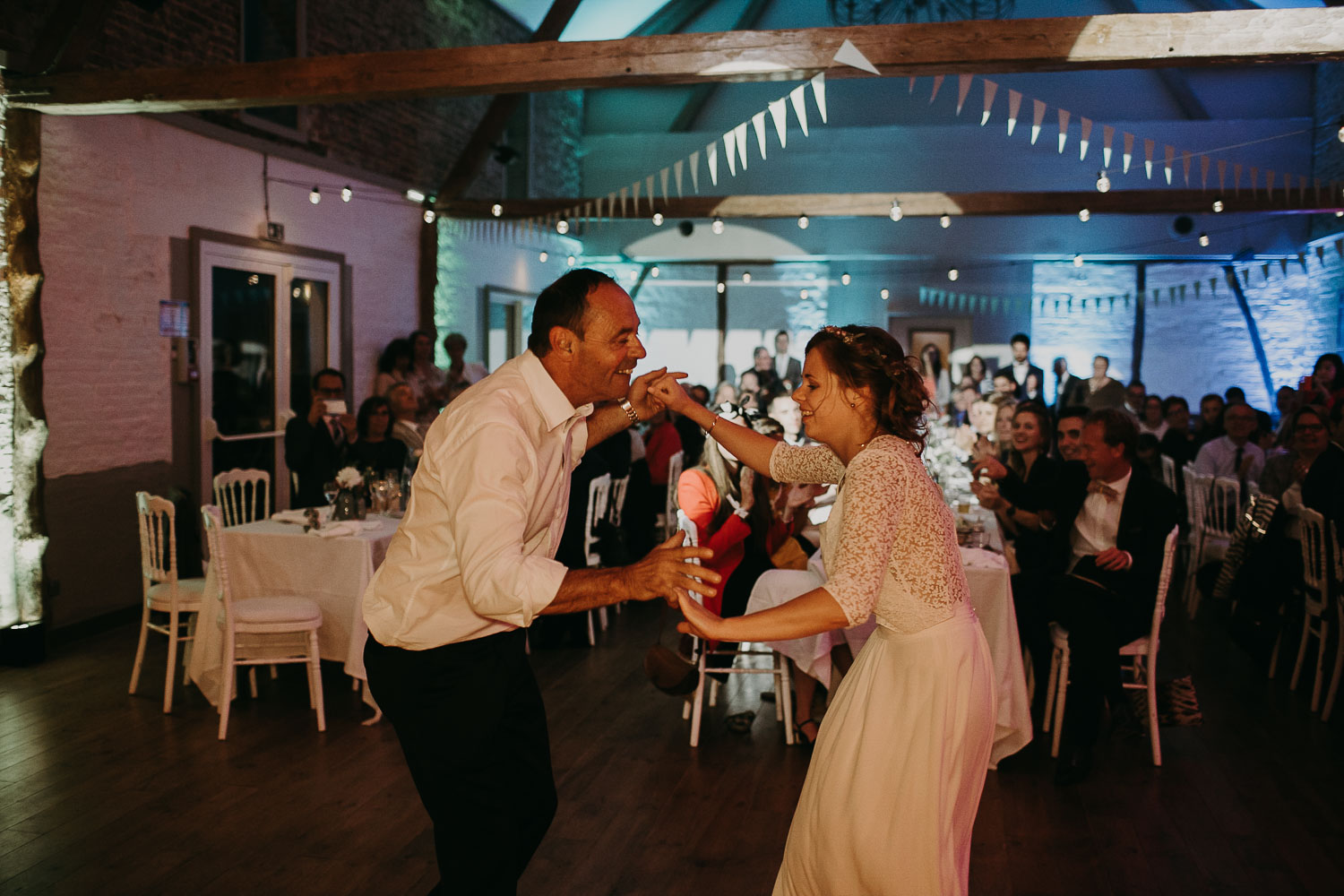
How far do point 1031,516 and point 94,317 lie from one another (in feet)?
16.6

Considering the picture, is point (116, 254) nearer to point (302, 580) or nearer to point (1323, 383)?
point (302, 580)

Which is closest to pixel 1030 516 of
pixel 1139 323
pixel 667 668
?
pixel 667 668

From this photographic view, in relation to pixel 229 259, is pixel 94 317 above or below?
below

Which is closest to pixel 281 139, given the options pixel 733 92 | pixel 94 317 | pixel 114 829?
pixel 94 317

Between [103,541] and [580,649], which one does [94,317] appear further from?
[580,649]

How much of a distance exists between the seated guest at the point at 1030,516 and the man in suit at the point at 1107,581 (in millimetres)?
200

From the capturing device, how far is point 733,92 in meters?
14.3

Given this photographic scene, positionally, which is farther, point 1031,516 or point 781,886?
point 1031,516

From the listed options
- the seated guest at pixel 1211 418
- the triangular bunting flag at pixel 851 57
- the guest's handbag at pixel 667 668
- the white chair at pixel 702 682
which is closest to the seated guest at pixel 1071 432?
the white chair at pixel 702 682

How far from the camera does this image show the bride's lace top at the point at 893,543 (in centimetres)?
181

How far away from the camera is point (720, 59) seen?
15.5ft

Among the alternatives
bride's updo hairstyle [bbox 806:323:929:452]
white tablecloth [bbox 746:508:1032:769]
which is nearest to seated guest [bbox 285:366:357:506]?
white tablecloth [bbox 746:508:1032:769]

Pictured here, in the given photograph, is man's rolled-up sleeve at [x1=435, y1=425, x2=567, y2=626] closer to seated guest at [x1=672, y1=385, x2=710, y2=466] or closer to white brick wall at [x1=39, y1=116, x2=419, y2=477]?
white brick wall at [x1=39, y1=116, x2=419, y2=477]

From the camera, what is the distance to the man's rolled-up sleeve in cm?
171
